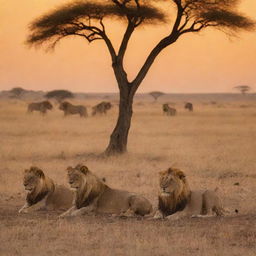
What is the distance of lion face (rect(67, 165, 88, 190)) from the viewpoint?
8.99 m

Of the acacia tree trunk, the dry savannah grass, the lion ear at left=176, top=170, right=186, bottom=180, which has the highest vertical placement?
the acacia tree trunk

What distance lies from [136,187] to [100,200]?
341 cm

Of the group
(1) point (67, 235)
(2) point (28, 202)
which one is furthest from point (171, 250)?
(2) point (28, 202)

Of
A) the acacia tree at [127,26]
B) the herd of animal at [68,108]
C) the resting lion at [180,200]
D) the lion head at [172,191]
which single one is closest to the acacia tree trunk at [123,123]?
the acacia tree at [127,26]

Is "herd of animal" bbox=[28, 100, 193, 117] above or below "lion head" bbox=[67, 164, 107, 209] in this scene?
above

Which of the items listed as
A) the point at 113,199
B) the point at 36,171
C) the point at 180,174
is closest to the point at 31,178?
the point at 36,171

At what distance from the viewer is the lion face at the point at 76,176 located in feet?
29.5

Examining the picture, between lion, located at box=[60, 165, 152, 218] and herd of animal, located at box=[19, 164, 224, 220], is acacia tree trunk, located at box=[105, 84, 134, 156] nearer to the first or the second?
herd of animal, located at box=[19, 164, 224, 220]

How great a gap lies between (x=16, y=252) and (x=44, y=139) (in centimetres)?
1826

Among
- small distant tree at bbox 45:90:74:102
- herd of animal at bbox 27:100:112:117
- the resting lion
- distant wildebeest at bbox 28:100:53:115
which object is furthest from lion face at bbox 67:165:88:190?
small distant tree at bbox 45:90:74:102

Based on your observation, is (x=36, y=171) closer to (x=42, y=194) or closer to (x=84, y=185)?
(x=42, y=194)

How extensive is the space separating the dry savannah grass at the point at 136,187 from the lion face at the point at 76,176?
47 centimetres

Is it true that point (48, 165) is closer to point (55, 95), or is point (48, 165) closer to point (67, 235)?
point (67, 235)

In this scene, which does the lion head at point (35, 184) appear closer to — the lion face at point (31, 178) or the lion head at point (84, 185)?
the lion face at point (31, 178)
